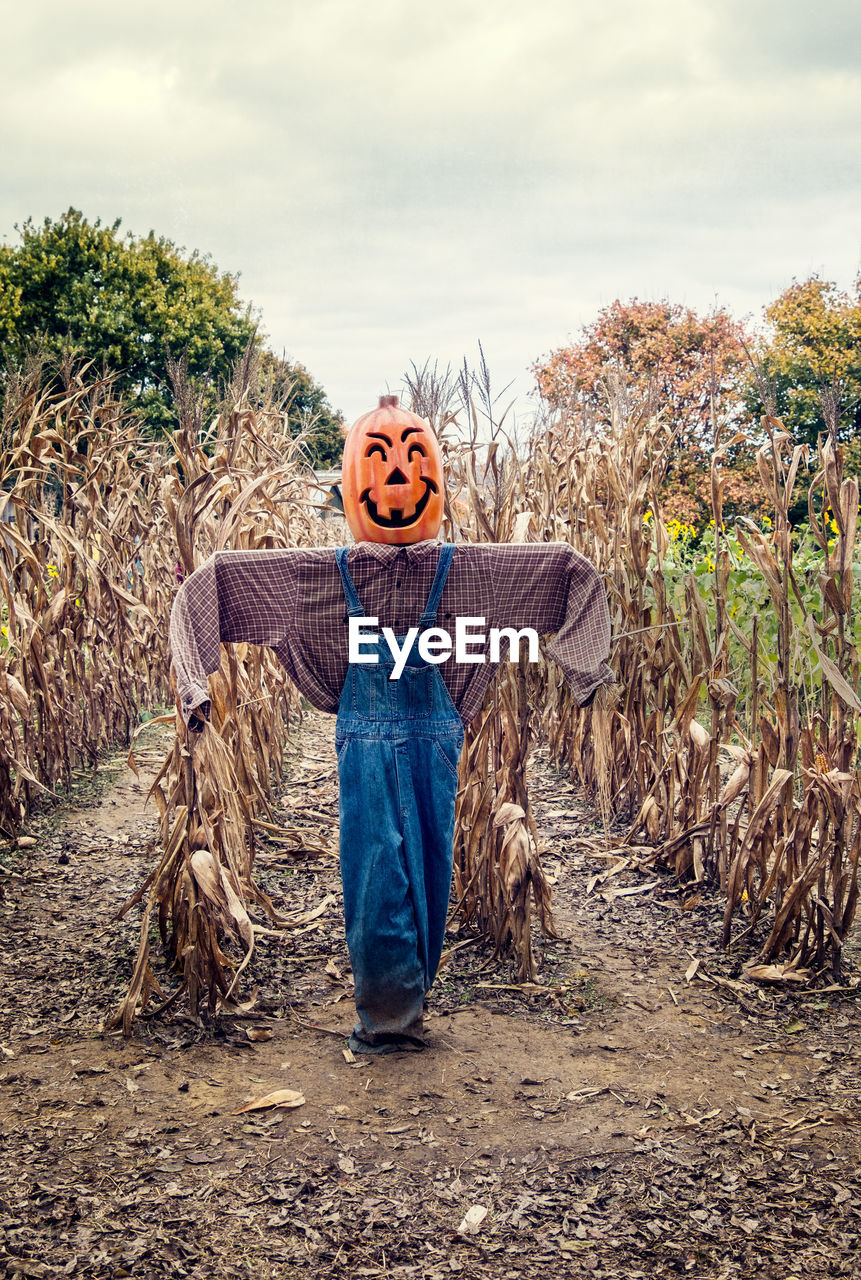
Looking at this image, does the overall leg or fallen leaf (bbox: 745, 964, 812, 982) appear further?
fallen leaf (bbox: 745, 964, 812, 982)

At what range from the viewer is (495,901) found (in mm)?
3072

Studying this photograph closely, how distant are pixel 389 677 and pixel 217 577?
53 cm

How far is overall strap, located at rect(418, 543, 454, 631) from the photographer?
256 centimetres

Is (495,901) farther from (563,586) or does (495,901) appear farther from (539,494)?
(539,494)

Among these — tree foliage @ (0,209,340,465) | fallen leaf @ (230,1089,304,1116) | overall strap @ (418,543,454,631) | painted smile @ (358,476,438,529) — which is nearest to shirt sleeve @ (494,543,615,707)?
overall strap @ (418,543,454,631)

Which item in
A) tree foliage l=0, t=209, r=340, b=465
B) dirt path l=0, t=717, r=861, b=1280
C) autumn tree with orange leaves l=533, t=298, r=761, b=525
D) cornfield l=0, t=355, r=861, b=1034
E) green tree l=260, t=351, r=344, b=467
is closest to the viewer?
dirt path l=0, t=717, r=861, b=1280

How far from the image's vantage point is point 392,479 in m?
2.60

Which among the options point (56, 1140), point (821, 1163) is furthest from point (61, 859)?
point (821, 1163)

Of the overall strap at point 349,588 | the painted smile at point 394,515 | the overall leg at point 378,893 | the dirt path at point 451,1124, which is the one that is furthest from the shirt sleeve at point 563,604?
the dirt path at point 451,1124

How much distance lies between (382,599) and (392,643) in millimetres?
132

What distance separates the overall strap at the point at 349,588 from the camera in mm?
2555

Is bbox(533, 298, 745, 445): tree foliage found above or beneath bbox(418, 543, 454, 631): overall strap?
above

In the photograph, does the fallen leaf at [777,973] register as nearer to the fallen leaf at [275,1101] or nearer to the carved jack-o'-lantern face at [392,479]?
the fallen leaf at [275,1101]

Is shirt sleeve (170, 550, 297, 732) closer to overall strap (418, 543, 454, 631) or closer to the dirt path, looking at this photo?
overall strap (418, 543, 454, 631)
